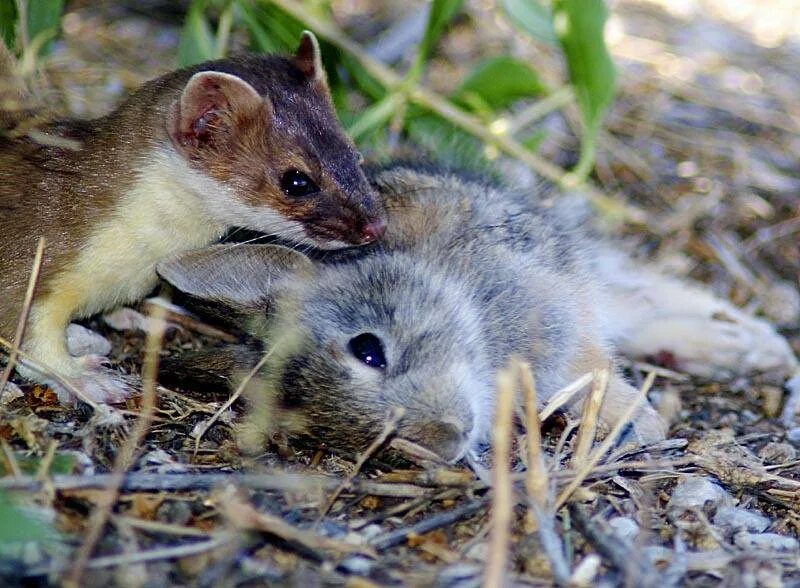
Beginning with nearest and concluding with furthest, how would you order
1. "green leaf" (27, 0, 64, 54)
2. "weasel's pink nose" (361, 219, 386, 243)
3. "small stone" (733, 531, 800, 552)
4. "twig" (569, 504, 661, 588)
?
"twig" (569, 504, 661, 588) → "small stone" (733, 531, 800, 552) → "weasel's pink nose" (361, 219, 386, 243) → "green leaf" (27, 0, 64, 54)

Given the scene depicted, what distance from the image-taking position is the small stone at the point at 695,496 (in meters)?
3.47

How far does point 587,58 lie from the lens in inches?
213

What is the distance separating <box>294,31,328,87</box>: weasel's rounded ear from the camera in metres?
4.25

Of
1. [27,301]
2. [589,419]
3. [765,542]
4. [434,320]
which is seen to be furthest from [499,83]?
[765,542]

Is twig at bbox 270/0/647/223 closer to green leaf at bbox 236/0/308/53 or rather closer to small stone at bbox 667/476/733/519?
green leaf at bbox 236/0/308/53

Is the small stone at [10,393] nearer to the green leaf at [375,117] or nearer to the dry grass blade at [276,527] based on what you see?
the dry grass blade at [276,527]

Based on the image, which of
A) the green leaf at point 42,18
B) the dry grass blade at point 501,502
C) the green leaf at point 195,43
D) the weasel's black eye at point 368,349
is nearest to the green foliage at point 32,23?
the green leaf at point 42,18

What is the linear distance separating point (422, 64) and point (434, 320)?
2.50 meters

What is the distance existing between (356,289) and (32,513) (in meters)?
1.56

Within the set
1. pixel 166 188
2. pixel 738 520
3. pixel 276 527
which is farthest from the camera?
pixel 166 188

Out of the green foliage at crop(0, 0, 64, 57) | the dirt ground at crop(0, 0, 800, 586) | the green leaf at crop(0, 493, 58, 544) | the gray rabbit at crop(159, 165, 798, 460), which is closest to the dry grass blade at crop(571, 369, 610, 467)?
the dirt ground at crop(0, 0, 800, 586)

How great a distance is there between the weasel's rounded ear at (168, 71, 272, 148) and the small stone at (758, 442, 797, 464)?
2475 mm

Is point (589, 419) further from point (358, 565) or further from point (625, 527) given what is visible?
point (358, 565)

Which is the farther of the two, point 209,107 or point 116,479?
point 209,107
